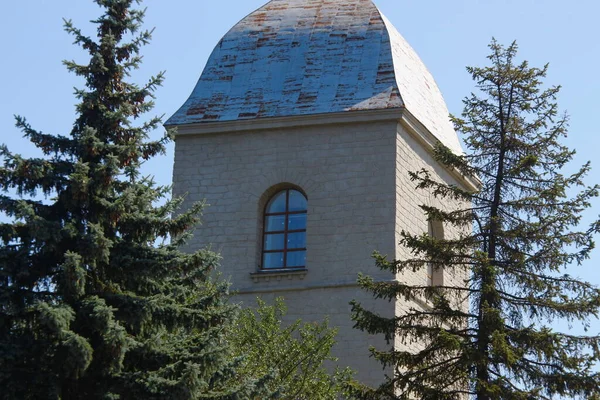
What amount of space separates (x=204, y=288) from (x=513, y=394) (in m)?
7.04

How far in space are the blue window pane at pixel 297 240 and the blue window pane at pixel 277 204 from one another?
0.62 metres

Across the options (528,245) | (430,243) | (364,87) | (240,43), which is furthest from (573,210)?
(240,43)

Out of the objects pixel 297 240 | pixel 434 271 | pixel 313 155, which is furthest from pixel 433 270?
pixel 313 155

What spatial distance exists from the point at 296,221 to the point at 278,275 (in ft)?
4.36

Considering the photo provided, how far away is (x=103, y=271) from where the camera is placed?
18.1m

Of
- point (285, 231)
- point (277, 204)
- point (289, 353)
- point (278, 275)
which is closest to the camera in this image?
point (289, 353)

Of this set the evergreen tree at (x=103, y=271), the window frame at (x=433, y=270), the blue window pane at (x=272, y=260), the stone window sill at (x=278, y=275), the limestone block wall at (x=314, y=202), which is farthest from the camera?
the window frame at (x=433, y=270)

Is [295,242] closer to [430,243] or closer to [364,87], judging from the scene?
[364,87]

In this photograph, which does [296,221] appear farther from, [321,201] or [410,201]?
[410,201]

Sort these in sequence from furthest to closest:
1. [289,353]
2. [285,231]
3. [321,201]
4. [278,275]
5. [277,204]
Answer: [277,204] < [285,231] < [321,201] < [278,275] < [289,353]

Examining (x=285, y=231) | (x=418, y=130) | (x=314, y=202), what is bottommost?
(x=285, y=231)

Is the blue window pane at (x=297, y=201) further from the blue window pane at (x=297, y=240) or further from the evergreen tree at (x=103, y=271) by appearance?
the evergreen tree at (x=103, y=271)

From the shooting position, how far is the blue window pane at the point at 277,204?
96.4ft

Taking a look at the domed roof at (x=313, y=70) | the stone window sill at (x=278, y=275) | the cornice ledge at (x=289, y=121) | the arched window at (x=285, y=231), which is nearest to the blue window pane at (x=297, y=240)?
the arched window at (x=285, y=231)
